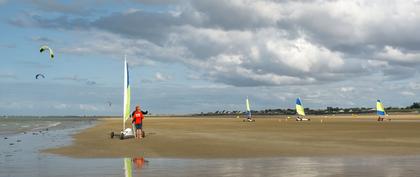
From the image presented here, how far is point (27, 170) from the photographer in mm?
14945

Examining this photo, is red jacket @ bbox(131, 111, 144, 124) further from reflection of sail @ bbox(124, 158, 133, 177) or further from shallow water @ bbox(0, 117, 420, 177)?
reflection of sail @ bbox(124, 158, 133, 177)

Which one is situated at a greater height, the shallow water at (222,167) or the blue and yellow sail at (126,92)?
the blue and yellow sail at (126,92)

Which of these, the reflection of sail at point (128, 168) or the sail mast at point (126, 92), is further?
the sail mast at point (126, 92)

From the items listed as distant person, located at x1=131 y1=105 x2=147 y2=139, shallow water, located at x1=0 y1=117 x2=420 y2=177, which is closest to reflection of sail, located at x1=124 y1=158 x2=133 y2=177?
shallow water, located at x1=0 y1=117 x2=420 y2=177

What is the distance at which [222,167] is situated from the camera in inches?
586

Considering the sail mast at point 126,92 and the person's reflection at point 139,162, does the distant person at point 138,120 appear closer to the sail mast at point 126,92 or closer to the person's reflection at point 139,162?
the sail mast at point 126,92

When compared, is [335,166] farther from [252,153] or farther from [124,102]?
[124,102]

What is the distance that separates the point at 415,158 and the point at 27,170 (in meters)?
11.1

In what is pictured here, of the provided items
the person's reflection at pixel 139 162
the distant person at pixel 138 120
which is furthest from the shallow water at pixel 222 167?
the distant person at pixel 138 120

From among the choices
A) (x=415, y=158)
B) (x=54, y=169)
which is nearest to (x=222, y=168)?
(x=54, y=169)

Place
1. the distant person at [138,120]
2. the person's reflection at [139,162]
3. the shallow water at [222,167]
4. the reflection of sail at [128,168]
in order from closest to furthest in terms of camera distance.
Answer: the shallow water at [222,167] → the reflection of sail at [128,168] → the person's reflection at [139,162] → the distant person at [138,120]

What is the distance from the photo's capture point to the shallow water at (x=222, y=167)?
13.4 meters

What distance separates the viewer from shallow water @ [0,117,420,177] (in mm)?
13414

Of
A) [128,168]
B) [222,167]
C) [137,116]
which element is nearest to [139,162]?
[128,168]
